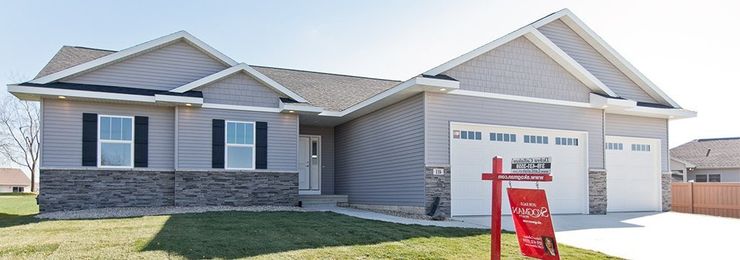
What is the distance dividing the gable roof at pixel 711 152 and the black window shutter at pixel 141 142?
90.6 feet

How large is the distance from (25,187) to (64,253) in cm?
7234

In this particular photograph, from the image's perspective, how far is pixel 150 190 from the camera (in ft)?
47.1

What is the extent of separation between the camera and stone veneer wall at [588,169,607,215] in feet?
50.8

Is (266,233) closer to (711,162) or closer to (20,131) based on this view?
(711,162)

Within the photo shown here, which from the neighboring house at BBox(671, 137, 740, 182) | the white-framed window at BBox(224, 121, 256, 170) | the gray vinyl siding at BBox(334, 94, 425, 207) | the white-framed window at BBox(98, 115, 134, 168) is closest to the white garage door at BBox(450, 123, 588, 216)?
the gray vinyl siding at BBox(334, 94, 425, 207)

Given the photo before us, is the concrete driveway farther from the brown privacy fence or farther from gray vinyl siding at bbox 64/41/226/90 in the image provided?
gray vinyl siding at bbox 64/41/226/90

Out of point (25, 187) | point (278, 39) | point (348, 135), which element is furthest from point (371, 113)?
point (25, 187)

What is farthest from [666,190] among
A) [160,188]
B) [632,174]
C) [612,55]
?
[160,188]

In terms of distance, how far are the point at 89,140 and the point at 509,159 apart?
10740mm

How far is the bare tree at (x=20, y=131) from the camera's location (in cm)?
4081

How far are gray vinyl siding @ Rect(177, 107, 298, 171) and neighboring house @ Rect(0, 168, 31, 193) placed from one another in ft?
205

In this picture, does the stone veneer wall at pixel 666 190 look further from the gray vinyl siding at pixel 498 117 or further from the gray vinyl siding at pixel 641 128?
the gray vinyl siding at pixel 498 117

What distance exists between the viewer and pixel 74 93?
13.3m

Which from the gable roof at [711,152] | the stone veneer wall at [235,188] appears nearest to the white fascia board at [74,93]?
the stone veneer wall at [235,188]
